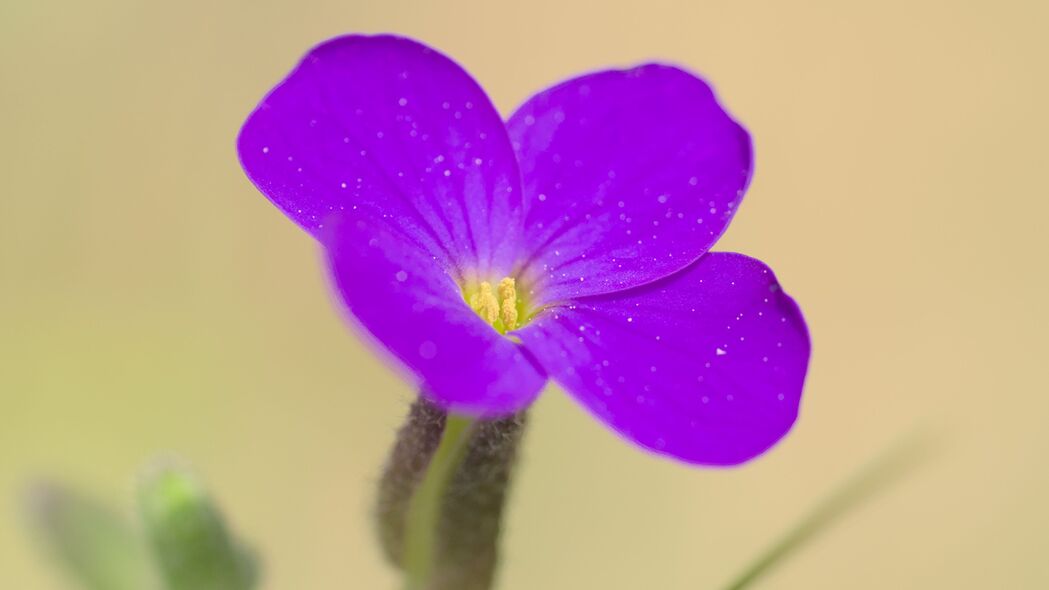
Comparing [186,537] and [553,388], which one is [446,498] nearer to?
[186,537]

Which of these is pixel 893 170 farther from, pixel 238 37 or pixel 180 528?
pixel 180 528

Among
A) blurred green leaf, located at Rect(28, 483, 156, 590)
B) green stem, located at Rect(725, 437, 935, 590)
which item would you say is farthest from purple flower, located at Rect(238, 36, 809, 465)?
blurred green leaf, located at Rect(28, 483, 156, 590)

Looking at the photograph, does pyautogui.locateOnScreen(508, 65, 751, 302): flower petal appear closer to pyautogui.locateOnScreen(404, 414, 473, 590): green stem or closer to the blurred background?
pyautogui.locateOnScreen(404, 414, 473, 590): green stem

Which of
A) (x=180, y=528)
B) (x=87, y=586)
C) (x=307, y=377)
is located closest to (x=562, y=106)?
(x=180, y=528)

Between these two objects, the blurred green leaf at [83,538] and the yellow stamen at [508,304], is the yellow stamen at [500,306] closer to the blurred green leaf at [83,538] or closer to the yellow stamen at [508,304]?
the yellow stamen at [508,304]

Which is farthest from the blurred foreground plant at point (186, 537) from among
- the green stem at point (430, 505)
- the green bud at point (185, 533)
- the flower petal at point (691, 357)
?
the flower petal at point (691, 357)

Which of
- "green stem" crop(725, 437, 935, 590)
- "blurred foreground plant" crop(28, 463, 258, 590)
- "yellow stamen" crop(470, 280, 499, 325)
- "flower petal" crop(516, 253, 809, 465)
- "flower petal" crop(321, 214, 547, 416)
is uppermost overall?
"flower petal" crop(321, 214, 547, 416)

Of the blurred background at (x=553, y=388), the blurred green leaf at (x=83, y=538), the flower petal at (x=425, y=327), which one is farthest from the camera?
the blurred background at (x=553, y=388)
